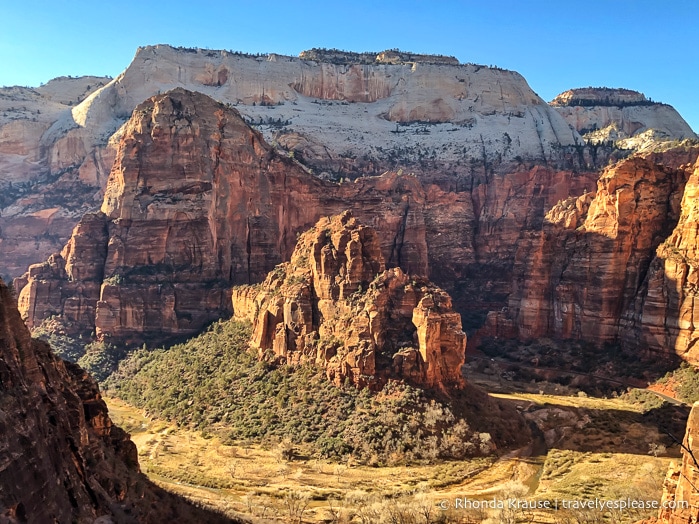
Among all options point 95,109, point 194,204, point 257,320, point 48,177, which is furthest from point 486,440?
point 95,109

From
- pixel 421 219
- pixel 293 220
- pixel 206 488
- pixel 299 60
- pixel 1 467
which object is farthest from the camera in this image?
pixel 299 60

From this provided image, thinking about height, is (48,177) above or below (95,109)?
below

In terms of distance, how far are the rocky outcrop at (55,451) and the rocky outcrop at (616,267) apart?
51.5 metres

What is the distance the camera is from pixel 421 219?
303 ft

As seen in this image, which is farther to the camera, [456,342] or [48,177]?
[48,177]

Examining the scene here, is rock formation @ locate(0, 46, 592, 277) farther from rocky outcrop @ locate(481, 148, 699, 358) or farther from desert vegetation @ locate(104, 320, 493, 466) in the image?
desert vegetation @ locate(104, 320, 493, 466)

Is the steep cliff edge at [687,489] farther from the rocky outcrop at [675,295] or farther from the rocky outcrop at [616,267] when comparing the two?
the rocky outcrop at [616,267]

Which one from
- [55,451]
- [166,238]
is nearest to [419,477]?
[55,451]

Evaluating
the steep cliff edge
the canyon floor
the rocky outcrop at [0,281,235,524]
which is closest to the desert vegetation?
the canyon floor

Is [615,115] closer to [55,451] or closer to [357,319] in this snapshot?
[357,319]

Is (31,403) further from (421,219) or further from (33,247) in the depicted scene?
(33,247)

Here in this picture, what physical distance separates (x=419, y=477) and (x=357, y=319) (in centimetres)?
1277

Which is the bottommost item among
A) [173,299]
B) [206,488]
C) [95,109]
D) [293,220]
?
[206,488]

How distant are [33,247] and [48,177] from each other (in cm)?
2343
